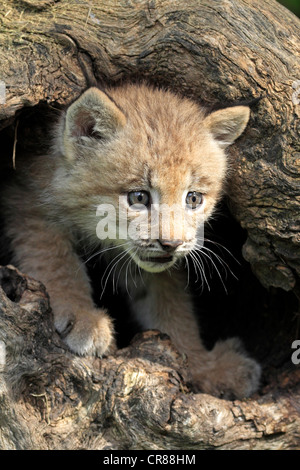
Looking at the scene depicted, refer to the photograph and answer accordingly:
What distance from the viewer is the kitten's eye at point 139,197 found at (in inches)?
125

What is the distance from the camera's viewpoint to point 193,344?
3998mm

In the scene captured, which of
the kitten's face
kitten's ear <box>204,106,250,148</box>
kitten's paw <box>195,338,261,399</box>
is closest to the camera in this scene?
the kitten's face

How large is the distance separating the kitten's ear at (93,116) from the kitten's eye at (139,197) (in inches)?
15.5

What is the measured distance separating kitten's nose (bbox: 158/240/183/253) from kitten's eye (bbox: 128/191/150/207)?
0.90ft

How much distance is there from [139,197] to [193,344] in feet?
4.34

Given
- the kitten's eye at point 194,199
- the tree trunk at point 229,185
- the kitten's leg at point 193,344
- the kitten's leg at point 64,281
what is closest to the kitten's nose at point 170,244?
the kitten's eye at point 194,199

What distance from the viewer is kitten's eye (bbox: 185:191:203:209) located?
3346 millimetres

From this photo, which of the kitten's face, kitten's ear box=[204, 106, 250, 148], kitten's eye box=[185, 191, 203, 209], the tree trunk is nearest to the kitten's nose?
the kitten's face

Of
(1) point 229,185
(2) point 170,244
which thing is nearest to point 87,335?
(2) point 170,244

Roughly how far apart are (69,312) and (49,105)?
4.04 feet

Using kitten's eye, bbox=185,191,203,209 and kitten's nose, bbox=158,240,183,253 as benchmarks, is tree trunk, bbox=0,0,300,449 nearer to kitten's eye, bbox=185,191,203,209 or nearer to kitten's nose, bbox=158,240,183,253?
kitten's eye, bbox=185,191,203,209

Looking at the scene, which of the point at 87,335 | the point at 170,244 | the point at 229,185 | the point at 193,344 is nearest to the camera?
the point at 170,244

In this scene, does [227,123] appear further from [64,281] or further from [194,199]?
[64,281]

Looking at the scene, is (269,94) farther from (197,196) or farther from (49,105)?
(49,105)
